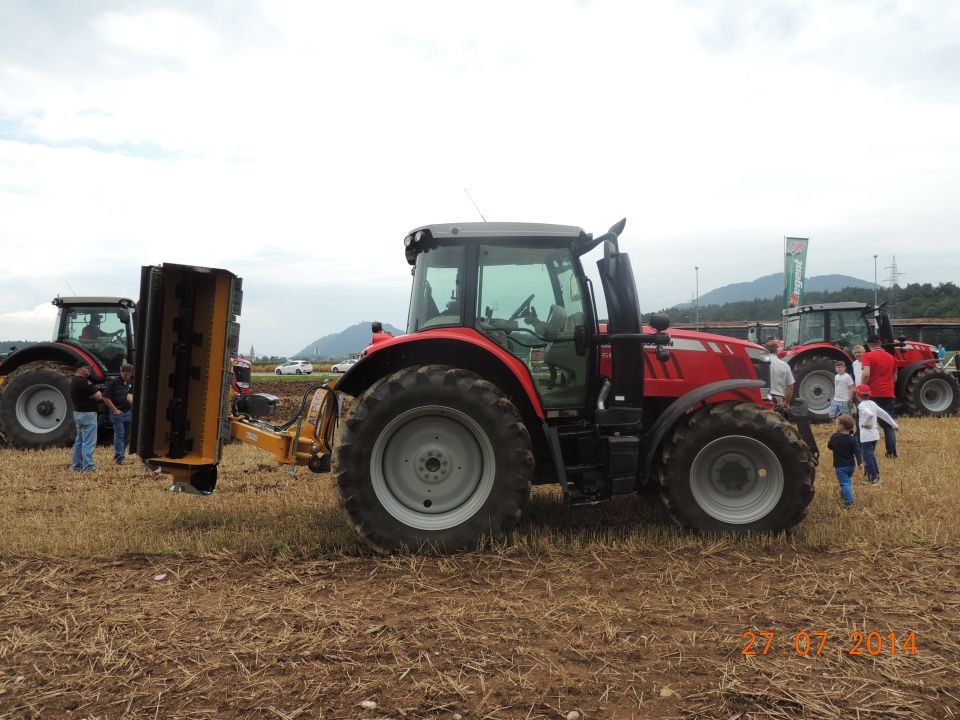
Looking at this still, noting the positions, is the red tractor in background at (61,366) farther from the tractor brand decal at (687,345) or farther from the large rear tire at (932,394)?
the large rear tire at (932,394)

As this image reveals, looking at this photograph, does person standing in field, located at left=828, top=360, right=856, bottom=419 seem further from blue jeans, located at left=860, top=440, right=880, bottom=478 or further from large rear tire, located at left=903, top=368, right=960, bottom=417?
large rear tire, located at left=903, top=368, right=960, bottom=417

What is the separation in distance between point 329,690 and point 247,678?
1.29ft

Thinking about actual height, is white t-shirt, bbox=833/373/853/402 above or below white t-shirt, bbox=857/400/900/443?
above

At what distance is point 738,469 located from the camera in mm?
4840

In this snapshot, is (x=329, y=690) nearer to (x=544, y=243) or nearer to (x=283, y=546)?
(x=283, y=546)

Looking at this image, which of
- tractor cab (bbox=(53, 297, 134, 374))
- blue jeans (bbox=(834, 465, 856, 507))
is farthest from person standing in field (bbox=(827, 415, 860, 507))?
tractor cab (bbox=(53, 297, 134, 374))

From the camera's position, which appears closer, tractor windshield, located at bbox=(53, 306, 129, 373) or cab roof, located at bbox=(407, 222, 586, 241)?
cab roof, located at bbox=(407, 222, 586, 241)

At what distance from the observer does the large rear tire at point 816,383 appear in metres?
12.6

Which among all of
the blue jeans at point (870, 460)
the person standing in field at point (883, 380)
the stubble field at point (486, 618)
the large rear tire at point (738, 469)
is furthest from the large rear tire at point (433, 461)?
the person standing in field at point (883, 380)

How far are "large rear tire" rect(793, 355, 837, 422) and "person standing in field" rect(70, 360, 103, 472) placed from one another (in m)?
11.5

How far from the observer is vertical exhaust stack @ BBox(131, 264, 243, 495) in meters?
4.96

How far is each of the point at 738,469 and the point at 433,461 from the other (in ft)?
7.15

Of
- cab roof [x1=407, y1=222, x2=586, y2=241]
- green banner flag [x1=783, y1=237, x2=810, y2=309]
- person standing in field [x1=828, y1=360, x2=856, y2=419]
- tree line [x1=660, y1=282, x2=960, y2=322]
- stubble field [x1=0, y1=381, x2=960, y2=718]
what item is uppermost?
tree line [x1=660, y1=282, x2=960, y2=322]

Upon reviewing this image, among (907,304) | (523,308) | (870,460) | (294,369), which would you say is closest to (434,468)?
(523,308)
